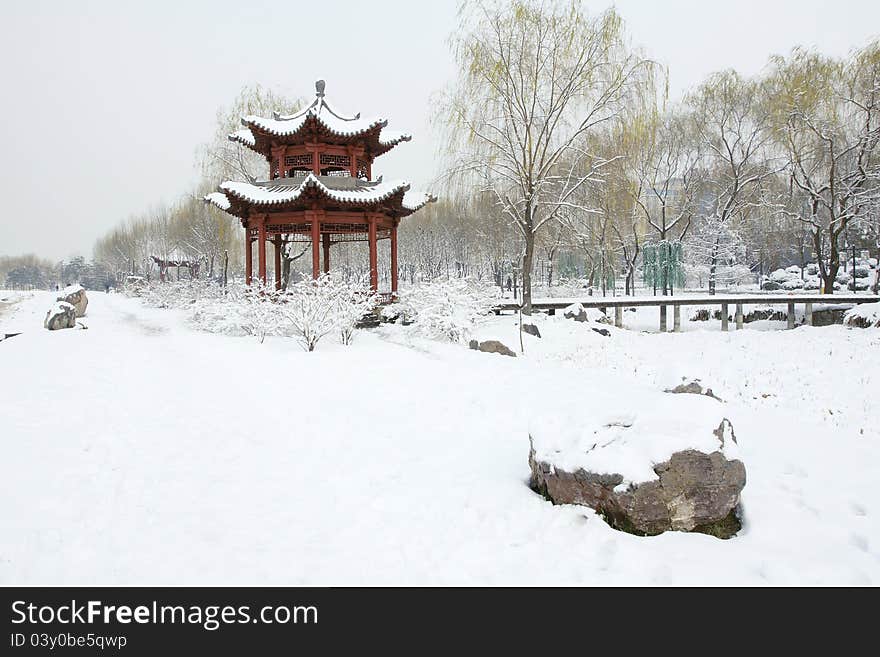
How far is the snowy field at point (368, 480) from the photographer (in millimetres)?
2598

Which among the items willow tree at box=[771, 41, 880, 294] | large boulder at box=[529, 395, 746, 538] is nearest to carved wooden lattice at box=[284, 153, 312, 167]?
large boulder at box=[529, 395, 746, 538]

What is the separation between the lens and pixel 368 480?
3.71 m

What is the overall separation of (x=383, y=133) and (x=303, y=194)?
12.8 ft

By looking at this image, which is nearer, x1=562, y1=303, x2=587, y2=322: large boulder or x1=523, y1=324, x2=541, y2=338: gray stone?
x1=523, y1=324, x2=541, y2=338: gray stone

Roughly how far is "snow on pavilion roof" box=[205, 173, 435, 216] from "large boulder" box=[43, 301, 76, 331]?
514 cm

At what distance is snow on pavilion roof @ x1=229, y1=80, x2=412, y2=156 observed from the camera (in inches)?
527

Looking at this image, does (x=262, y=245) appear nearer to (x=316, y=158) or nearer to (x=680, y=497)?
(x=316, y=158)

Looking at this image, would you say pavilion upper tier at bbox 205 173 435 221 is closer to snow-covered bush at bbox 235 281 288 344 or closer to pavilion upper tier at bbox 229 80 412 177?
pavilion upper tier at bbox 229 80 412 177

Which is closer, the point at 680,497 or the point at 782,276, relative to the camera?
the point at 680,497

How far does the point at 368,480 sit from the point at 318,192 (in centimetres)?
1012

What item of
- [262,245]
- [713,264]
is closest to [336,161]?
[262,245]

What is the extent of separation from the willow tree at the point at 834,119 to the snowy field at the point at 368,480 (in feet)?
46.8

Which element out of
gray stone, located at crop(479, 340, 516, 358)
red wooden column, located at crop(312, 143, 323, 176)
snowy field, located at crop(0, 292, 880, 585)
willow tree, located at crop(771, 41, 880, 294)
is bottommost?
snowy field, located at crop(0, 292, 880, 585)
